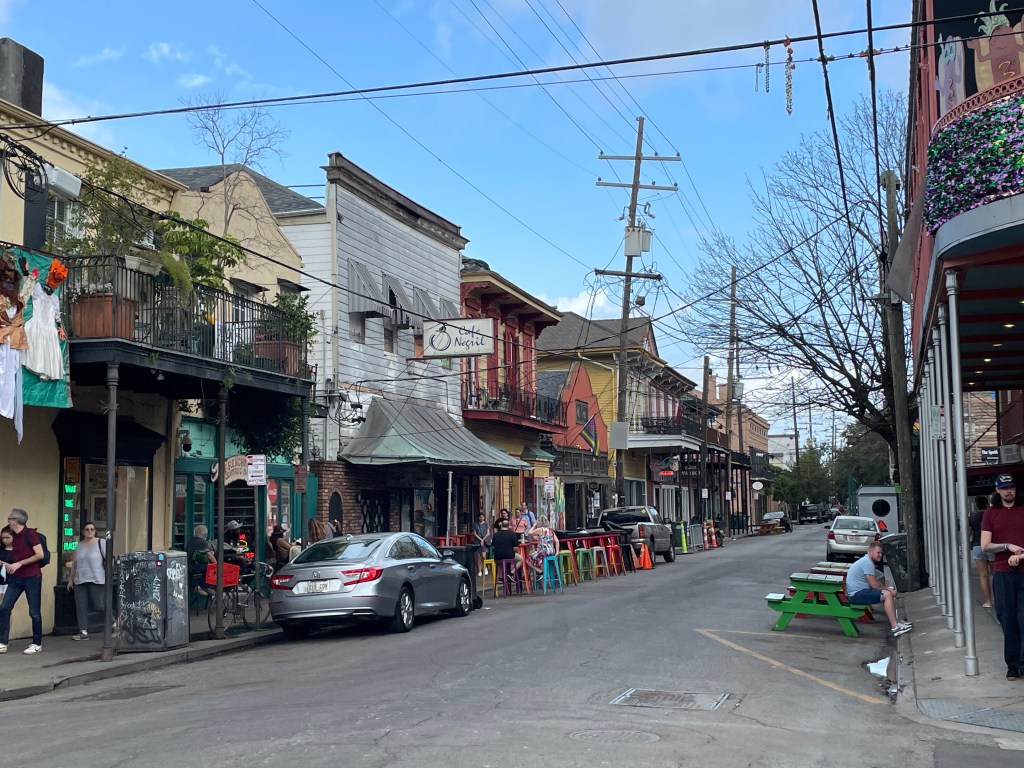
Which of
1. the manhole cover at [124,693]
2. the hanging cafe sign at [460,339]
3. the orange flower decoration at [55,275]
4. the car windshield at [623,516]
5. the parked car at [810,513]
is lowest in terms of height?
the parked car at [810,513]

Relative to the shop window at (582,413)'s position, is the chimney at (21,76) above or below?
above

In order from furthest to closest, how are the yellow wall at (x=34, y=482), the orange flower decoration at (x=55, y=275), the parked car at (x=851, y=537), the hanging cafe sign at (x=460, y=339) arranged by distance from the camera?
the parked car at (x=851, y=537) → the hanging cafe sign at (x=460, y=339) → the yellow wall at (x=34, y=482) → the orange flower decoration at (x=55, y=275)

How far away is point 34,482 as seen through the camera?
631 inches

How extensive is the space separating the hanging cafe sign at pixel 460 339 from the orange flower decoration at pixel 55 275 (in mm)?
13043

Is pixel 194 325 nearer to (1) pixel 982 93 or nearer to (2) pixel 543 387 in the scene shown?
(1) pixel 982 93

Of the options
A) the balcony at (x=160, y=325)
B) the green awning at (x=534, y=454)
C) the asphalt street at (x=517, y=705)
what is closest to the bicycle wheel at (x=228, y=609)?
the asphalt street at (x=517, y=705)

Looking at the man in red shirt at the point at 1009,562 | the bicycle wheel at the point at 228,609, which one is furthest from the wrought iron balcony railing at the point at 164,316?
the man in red shirt at the point at 1009,562

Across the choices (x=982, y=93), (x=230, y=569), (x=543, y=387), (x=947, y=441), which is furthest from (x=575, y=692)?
(x=543, y=387)

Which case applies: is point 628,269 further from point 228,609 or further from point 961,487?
point 961,487

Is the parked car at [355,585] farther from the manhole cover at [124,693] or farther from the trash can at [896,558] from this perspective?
the trash can at [896,558]

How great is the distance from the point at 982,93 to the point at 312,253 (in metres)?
17.7

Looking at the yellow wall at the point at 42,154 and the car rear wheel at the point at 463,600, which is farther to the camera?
the car rear wheel at the point at 463,600

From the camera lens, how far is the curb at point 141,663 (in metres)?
11.5

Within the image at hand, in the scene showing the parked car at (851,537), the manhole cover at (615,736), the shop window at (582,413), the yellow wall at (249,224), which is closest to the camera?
the manhole cover at (615,736)
